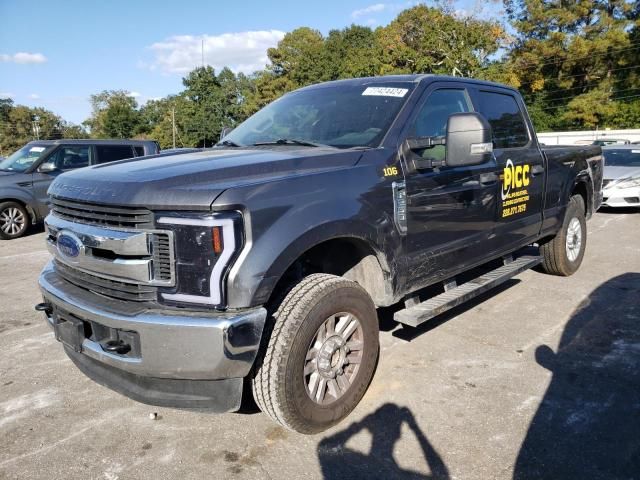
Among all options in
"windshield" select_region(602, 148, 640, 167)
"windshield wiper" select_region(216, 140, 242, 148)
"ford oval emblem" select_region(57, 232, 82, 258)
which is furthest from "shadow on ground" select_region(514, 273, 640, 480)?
"windshield" select_region(602, 148, 640, 167)

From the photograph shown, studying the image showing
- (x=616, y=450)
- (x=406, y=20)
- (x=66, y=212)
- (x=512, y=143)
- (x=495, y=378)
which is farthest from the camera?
(x=406, y=20)

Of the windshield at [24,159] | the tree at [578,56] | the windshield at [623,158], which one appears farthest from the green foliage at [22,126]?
the windshield at [623,158]

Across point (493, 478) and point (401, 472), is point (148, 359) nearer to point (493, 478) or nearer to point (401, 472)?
point (401, 472)

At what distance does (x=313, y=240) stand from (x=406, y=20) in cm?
4206

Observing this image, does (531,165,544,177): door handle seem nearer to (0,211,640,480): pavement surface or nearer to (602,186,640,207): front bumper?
→ (0,211,640,480): pavement surface

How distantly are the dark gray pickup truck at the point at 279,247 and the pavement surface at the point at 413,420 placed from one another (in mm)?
254

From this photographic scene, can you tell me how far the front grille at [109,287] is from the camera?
232 centimetres

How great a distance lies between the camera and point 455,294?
3.61 metres

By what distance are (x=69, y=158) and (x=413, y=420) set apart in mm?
9045

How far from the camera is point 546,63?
136 ft

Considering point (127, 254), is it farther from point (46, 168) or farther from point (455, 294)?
point (46, 168)

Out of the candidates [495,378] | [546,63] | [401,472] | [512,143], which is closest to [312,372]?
[401,472]

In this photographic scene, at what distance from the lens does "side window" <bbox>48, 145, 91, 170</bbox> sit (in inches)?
375

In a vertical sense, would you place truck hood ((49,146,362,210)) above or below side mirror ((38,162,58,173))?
below
